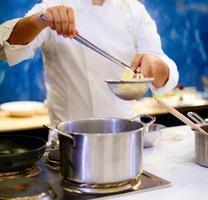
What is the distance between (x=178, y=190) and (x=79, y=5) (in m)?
1.09

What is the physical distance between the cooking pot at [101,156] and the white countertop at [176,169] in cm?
6

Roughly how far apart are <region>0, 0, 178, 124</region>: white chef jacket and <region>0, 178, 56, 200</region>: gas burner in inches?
33.3

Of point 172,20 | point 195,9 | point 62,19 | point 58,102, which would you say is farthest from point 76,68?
point 195,9

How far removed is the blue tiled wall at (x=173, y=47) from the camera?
9.23 feet

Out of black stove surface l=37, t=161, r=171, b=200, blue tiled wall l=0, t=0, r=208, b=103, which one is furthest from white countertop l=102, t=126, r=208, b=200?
blue tiled wall l=0, t=0, r=208, b=103

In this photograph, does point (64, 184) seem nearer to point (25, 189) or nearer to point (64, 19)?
point (25, 189)

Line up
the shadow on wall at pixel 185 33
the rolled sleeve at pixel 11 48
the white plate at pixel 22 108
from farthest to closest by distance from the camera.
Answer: the shadow on wall at pixel 185 33
the white plate at pixel 22 108
the rolled sleeve at pixel 11 48

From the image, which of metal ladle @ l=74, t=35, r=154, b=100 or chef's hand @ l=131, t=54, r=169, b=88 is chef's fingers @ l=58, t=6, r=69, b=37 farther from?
chef's hand @ l=131, t=54, r=169, b=88

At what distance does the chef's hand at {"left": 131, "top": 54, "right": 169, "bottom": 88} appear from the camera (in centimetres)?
152

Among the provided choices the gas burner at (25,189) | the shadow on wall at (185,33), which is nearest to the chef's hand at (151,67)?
the gas burner at (25,189)

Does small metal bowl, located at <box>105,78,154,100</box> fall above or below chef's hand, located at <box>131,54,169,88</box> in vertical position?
below

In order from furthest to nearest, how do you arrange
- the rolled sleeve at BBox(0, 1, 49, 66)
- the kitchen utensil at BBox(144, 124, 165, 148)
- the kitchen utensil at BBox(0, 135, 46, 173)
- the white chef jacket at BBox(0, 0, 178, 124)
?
the white chef jacket at BBox(0, 0, 178, 124) < the rolled sleeve at BBox(0, 1, 49, 66) < the kitchen utensil at BBox(144, 124, 165, 148) < the kitchen utensil at BBox(0, 135, 46, 173)

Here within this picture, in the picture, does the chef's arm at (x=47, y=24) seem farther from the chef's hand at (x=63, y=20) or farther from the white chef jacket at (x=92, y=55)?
the white chef jacket at (x=92, y=55)

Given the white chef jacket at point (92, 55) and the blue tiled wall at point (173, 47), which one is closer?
the white chef jacket at point (92, 55)
